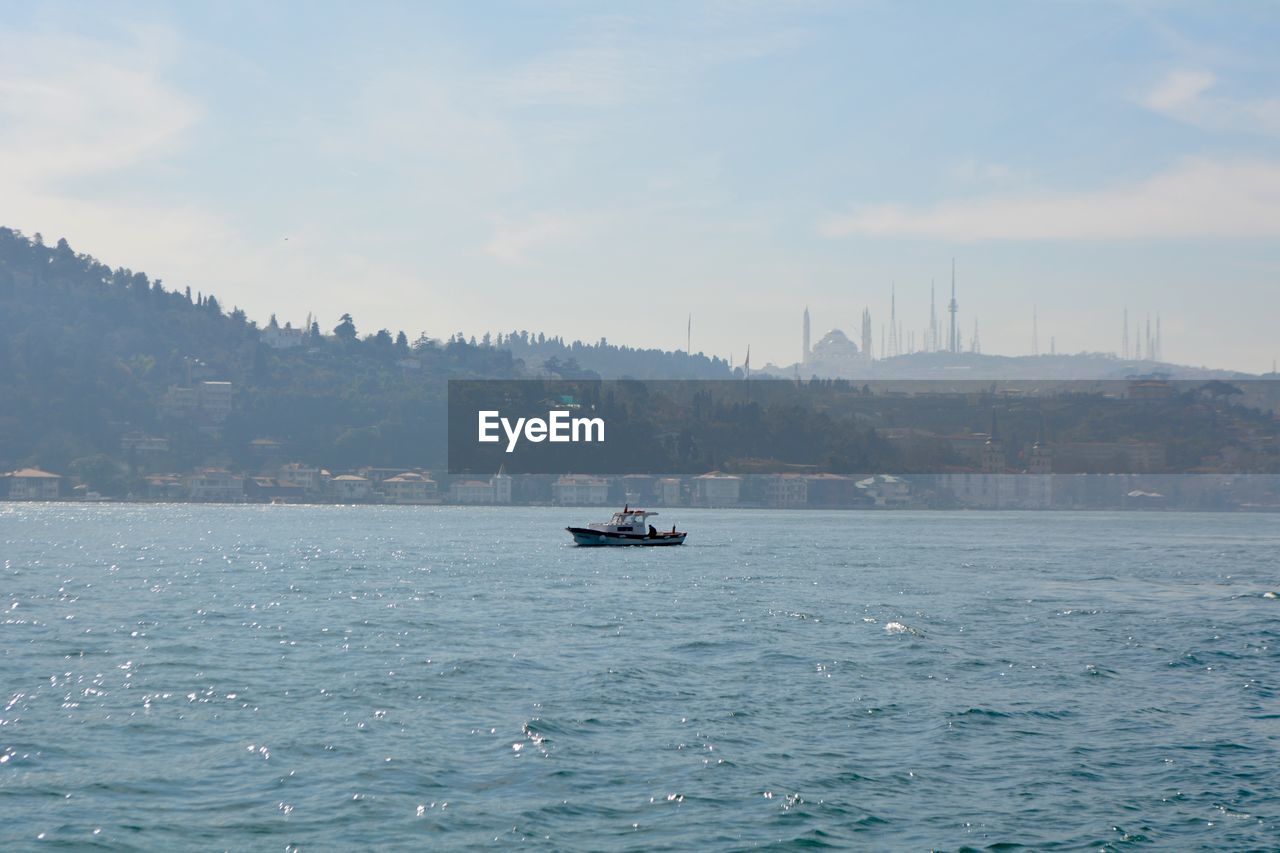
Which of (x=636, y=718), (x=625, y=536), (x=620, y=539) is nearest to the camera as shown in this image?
(x=636, y=718)

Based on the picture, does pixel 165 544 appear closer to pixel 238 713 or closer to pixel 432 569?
pixel 432 569

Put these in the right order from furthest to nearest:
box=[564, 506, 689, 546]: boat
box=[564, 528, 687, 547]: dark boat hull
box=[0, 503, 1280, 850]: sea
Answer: box=[564, 506, 689, 546]: boat → box=[564, 528, 687, 547]: dark boat hull → box=[0, 503, 1280, 850]: sea

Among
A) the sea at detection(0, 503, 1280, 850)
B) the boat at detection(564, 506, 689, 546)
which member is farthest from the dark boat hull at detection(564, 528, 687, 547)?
the sea at detection(0, 503, 1280, 850)

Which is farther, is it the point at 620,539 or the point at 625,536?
the point at 625,536

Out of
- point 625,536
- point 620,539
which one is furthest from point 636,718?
point 625,536

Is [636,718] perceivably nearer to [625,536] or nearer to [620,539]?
[620,539]

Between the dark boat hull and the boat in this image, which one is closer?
the dark boat hull

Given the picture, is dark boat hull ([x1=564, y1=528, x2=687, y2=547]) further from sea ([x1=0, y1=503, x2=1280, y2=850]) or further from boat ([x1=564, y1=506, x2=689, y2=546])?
sea ([x1=0, y1=503, x2=1280, y2=850])

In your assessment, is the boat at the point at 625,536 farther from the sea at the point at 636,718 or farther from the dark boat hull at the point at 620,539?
the sea at the point at 636,718

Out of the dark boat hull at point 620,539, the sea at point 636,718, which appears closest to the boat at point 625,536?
the dark boat hull at point 620,539

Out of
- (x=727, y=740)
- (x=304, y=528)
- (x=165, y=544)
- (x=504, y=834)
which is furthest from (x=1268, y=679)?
(x=304, y=528)
